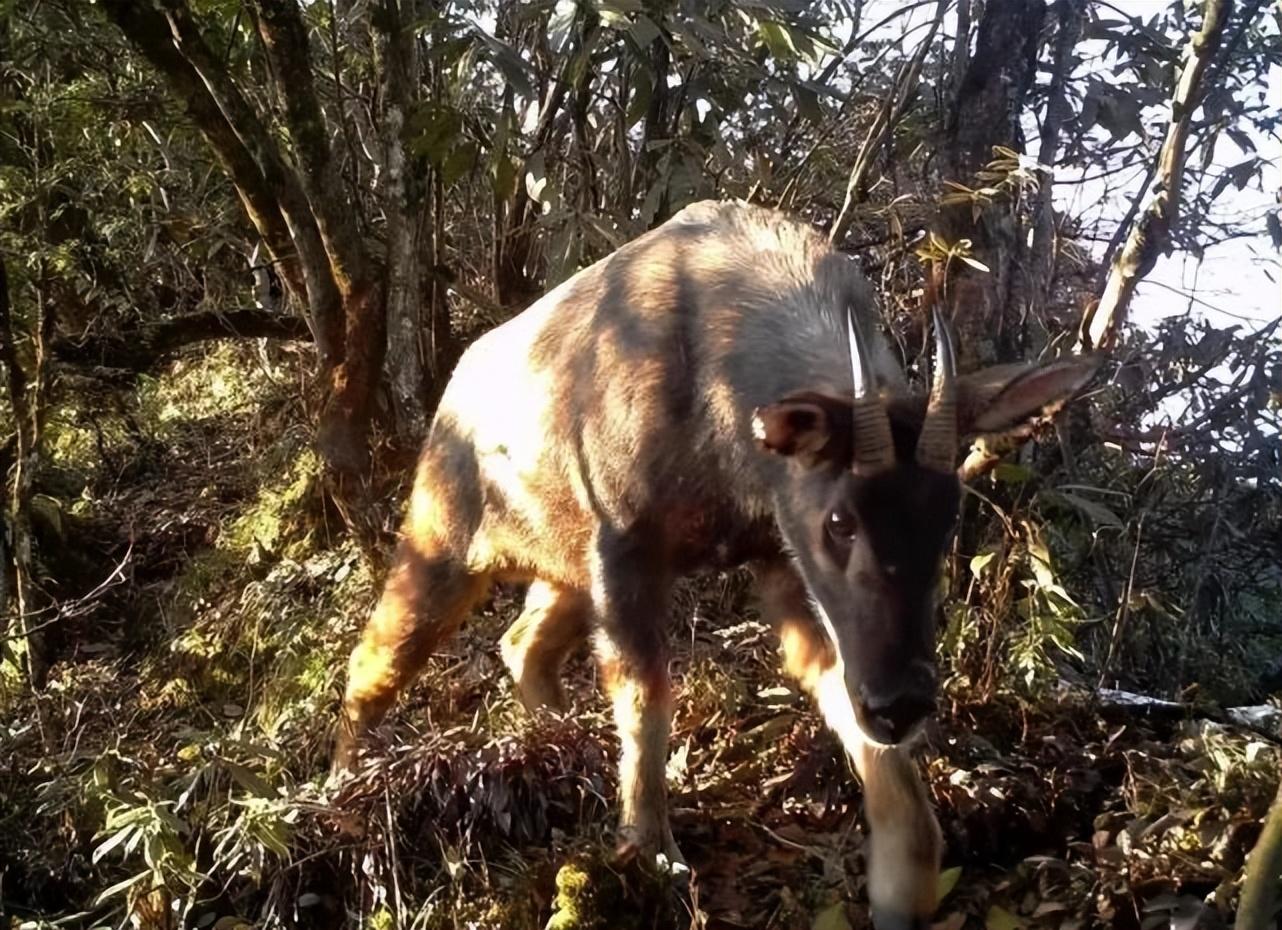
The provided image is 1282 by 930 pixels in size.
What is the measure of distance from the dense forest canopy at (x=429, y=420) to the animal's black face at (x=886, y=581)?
85 centimetres

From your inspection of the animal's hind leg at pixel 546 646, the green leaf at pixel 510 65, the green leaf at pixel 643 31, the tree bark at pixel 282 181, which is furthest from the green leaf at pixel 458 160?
the animal's hind leg at pixel 546 646

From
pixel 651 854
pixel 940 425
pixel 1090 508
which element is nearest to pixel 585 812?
pixel 651 854

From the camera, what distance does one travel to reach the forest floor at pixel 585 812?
12.5ft

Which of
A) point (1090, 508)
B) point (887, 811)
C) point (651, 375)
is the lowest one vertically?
point (887, 811)

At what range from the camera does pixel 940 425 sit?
3.40 m

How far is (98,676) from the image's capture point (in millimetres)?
6801

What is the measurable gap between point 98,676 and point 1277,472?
232 inches

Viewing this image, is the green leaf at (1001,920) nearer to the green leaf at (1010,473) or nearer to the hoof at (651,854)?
the hoof at (651,854)

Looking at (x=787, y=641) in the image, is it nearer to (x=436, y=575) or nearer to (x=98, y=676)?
(x=436, y=575)

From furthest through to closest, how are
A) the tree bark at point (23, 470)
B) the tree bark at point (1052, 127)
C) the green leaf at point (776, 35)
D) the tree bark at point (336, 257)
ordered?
the tree bark at point (23, 470) → the tree bark at point (336, 257) → the tree bark at point (1052, 127) → the green leaf at point (776, 35)

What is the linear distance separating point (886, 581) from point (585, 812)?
5.33 feet

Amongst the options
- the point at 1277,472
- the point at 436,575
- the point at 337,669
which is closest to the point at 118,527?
the point at 337,669

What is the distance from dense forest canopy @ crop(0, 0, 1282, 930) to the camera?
4.13 meters

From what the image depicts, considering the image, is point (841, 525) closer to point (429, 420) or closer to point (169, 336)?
point (429, 420)
